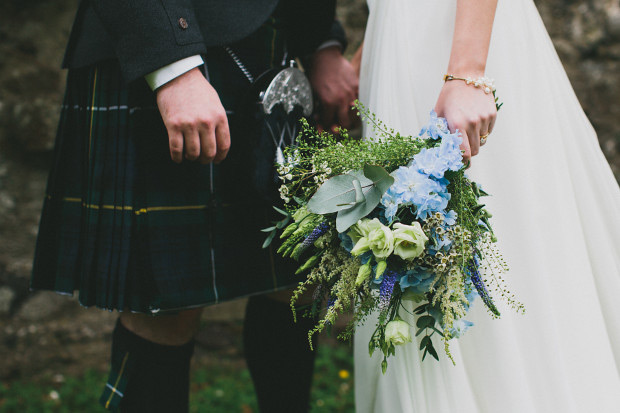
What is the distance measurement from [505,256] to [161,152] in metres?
→ 0.73

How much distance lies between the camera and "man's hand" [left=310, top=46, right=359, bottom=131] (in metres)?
1.38

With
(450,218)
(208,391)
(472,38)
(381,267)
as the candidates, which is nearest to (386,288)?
(381,267)

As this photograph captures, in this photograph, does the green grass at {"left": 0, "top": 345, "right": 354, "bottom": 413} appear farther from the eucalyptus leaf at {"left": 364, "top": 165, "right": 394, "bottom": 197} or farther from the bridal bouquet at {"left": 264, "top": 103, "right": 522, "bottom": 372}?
the eucalyptus leaf at {"left": 364, "top": 165, "right": 394, "bottom": 197}

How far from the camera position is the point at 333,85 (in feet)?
4.55

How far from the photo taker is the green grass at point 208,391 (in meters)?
1.90

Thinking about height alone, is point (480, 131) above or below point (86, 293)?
above

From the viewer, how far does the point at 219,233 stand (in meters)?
1.10

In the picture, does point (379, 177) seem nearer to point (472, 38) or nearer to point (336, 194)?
point (336, 194)

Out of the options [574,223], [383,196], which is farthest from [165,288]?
[574,223]

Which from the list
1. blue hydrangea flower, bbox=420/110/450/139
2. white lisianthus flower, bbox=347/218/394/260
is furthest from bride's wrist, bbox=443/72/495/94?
white lisianthus flower, bbox=347/218/394/260

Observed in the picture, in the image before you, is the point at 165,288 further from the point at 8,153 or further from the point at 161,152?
the point at 8,153

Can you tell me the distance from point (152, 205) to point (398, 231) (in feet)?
1.80

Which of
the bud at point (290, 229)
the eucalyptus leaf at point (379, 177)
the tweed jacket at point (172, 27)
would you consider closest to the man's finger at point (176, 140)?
the tweed jacket at point (172, 27)

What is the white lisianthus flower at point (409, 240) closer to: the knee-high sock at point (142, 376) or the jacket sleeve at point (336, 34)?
the knee-high sock at point (142, 376)
